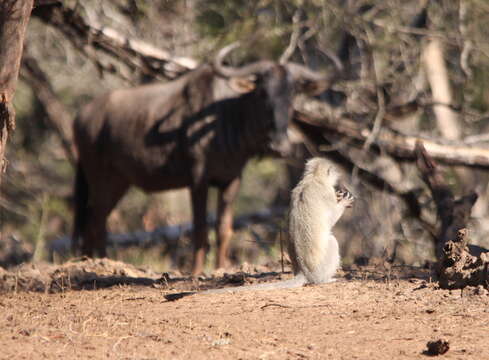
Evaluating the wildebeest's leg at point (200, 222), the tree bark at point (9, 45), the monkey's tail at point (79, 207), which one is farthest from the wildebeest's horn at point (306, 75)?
the tree bark at point (9, 45)

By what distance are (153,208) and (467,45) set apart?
24.6 feet

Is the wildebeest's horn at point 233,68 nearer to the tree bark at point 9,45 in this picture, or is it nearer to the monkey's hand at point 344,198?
the monkey's hand at point 344,198

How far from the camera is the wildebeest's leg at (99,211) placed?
1120cm

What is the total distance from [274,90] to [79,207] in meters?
3.45

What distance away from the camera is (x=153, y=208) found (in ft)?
52.3

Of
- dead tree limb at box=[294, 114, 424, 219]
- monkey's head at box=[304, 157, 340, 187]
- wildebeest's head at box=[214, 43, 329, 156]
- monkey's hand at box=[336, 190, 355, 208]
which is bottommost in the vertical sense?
monkey's hand at box=[336, 190, 355, 208]

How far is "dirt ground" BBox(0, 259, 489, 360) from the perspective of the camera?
4.24m

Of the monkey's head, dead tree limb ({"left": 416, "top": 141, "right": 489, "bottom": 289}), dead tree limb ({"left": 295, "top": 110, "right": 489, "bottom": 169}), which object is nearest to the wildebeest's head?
dead tree limb ({"left": 295, "top": 110, "right": 489, "bottom": 169})

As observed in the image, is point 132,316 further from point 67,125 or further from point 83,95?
point 83,95

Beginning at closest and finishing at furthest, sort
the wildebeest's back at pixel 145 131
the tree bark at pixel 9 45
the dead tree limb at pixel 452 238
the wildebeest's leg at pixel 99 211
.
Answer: the dead tree limb at pixel 452 238 → the tree bark at pixel 9 45 → the wildebeest's back at pixel 145 131 → the wildebeest's leg at pixel 99 211

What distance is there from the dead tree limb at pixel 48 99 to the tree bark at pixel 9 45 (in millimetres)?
6899

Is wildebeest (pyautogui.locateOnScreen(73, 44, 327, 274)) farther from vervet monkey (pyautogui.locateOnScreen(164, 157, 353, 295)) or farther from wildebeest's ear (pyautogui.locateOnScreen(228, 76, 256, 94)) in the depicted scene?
vervet monkey (pyautogui.locateOnScreen(164, 157, 353, 295))

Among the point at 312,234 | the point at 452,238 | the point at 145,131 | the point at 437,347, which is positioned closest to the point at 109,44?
the point at 145,131

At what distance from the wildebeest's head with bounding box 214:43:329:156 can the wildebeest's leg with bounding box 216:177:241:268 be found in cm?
76
